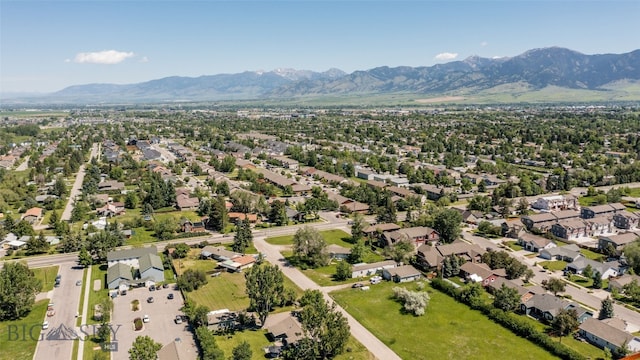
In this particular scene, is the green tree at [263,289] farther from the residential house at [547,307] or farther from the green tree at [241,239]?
the residential house at [547,307]

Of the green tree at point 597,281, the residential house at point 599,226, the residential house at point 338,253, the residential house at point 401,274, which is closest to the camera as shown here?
the green tree at point 597,281

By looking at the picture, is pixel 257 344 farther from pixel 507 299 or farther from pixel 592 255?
pixel 592 255

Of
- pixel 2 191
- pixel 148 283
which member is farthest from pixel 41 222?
pixel 148 283

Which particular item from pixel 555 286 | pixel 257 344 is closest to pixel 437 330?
pixel 555 286

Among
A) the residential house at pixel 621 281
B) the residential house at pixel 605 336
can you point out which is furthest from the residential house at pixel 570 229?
the residential house at pixel 605 336

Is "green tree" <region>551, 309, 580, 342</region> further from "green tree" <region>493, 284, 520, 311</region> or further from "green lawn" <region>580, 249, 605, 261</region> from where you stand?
"green lawn" <region>580, 249, 605, 261</region>

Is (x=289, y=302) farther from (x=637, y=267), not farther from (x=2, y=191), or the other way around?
(x=2, y=191)
